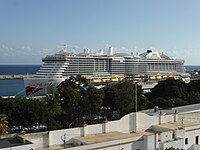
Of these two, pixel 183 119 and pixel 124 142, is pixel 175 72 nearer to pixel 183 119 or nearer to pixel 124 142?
pixel 183 119

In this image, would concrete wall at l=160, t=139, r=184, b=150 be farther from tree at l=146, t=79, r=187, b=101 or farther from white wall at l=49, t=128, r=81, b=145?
tree at l=146, t=79, r=187, b=101

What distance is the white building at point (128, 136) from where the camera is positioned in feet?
58.9

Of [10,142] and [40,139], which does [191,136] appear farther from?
[10,142]

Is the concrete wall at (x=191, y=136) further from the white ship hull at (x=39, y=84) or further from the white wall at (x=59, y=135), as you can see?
the white ship hull at (x=39, y=84)

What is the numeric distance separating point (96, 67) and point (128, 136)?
58956mm

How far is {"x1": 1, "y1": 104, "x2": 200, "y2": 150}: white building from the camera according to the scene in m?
17.9

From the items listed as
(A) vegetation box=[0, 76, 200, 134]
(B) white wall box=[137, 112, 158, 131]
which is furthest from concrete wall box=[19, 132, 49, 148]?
(B) white wall box=[137, 112, 158, 131]

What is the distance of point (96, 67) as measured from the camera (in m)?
77.9

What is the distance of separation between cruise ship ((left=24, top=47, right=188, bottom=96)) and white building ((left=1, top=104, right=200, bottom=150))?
36387mm

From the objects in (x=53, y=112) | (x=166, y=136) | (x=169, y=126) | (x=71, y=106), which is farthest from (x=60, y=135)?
(x=71, y=106)

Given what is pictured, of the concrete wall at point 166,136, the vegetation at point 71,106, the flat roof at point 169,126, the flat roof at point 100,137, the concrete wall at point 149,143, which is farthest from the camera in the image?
the vegetation at point 71,106

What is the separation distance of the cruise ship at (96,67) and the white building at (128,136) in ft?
119

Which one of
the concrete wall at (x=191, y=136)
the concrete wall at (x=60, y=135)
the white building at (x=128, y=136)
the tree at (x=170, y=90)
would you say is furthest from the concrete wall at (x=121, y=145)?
the tree at (x=170, y=90)

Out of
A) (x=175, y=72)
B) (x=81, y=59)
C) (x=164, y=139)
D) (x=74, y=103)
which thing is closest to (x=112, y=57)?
(x=81, y=59)
